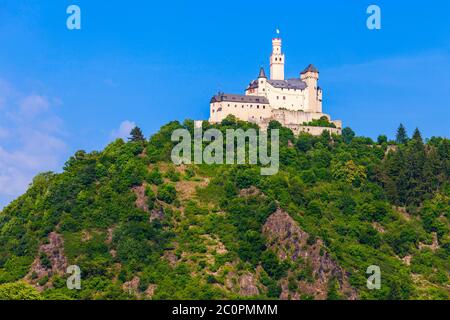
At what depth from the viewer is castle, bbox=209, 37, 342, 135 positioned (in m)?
150

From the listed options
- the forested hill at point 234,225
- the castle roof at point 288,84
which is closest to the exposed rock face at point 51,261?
the forested hill at point 234,225

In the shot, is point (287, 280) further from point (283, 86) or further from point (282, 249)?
point (283, 86)

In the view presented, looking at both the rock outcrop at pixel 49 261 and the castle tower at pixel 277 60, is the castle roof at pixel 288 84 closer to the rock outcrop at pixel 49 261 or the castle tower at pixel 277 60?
the castle tower at pixel 277 60

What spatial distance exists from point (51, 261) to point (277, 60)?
1971 inches

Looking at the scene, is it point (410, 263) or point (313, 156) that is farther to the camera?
point (313, 156)

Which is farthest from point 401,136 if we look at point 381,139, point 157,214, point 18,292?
point 18,292

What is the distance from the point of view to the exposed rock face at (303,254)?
120 m

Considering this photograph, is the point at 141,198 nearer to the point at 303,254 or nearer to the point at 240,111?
the point at 303,254

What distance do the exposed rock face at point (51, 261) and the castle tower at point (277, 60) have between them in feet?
148
